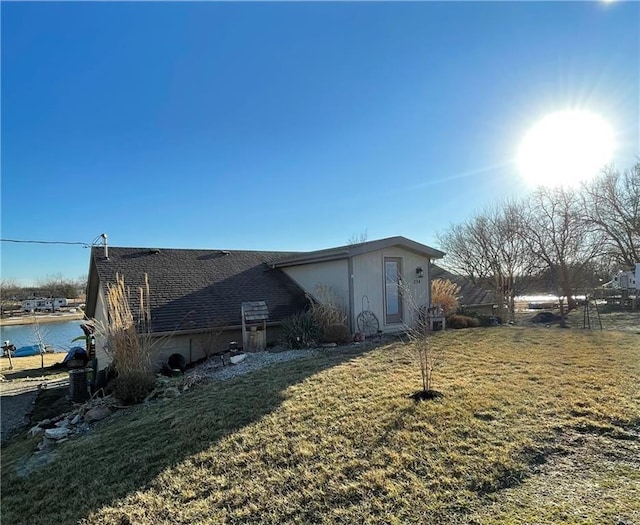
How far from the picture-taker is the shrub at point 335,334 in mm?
9203

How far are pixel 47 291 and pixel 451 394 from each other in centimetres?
4077

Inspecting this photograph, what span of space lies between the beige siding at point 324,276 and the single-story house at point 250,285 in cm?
3

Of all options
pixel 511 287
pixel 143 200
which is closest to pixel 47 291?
pixel 143 200

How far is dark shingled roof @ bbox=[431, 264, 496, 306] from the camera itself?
1681 centimetres

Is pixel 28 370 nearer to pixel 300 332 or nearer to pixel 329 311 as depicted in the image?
pixel 300 332

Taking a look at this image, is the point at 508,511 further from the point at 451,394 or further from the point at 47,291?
the point at 47,291

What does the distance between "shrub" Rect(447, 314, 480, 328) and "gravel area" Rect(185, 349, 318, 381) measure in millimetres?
5326

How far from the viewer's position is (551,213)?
765 inches

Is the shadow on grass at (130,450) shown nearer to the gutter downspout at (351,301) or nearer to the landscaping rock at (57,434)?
the landscaping rock at (57,434)

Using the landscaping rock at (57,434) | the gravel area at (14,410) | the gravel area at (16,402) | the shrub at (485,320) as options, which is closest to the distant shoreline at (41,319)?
the gravel area at (16,402)

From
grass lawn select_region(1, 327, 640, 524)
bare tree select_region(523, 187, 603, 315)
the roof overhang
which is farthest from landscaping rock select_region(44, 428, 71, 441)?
bare tree select_region(523, 187, 603, 315)

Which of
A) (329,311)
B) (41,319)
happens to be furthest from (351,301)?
(41,319)

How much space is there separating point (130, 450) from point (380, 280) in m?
7.95

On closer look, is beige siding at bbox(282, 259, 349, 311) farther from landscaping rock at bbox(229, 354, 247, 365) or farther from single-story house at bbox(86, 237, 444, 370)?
landscaping rock at bbox(229, 354, 247, 365)
